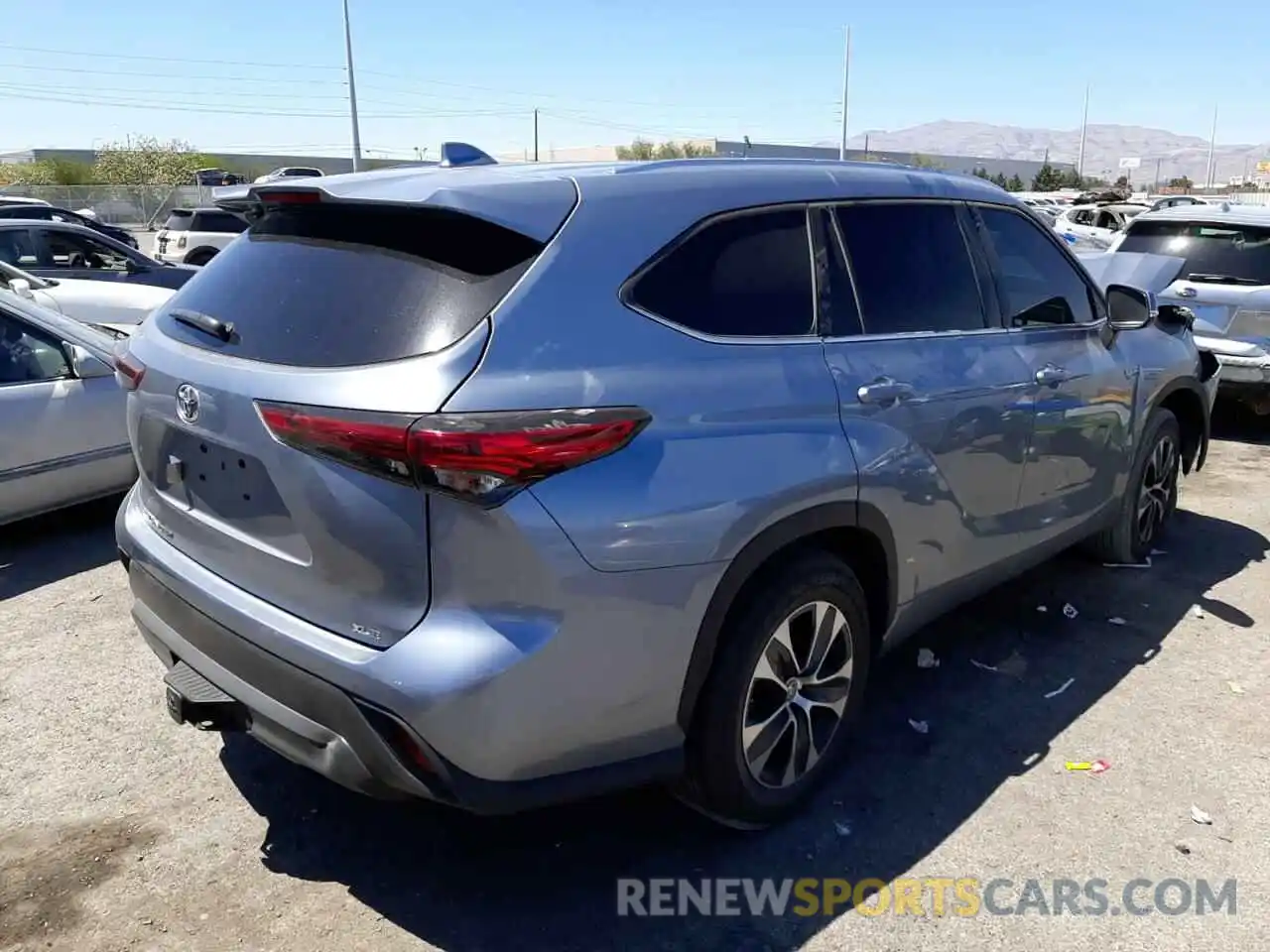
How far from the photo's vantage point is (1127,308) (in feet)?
14.9

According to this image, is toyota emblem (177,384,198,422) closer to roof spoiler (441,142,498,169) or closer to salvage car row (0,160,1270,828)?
salvage car row (0,160,1270,828)

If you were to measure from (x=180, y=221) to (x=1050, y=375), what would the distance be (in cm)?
1978

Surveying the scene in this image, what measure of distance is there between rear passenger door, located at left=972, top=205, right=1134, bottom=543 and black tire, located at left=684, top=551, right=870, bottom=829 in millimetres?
1198

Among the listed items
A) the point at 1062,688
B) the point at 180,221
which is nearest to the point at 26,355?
the point at 1062,688

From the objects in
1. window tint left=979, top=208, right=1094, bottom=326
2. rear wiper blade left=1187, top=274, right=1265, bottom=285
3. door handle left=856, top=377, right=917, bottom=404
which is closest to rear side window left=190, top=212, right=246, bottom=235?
rear wiper blade left=1187, top=274, right=1265, bottom=285

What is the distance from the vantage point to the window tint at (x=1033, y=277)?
3938 millimetres

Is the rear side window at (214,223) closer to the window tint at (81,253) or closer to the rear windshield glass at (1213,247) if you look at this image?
the window tint at (81,253)

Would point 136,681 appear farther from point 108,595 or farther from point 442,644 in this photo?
point 442,644

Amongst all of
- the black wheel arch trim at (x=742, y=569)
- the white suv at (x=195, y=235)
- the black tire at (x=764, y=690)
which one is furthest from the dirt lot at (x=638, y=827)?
the white suv at (x=195, y=235)

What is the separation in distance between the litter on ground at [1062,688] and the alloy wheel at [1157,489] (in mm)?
1375

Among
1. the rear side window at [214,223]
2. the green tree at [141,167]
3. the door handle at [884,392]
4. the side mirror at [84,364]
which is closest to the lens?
the door handle at [884,392]

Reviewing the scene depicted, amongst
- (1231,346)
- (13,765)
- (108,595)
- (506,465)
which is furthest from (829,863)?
(1231,346)

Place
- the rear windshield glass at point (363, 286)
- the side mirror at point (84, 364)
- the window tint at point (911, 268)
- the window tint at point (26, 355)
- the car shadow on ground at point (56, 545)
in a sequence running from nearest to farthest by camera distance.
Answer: the rear windshield glass at point (363, 286) → the window tint at point (911, 268) → the car shadow on ground at point (56, 545) → the window tint at point (26, 355) → the side mirror at point (84, 364)

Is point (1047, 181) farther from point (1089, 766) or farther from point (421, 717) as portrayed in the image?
point (421, 717)
